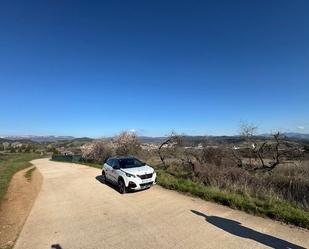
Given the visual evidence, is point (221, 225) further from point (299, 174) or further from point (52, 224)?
point (299, 174)

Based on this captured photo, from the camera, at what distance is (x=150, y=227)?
728 centimetres

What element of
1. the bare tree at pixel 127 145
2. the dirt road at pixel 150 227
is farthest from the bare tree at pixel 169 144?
the dirt road at pixel 150 227

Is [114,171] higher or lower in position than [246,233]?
higher

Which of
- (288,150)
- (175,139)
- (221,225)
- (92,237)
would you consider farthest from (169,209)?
(175,139)

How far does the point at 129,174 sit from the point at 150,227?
555 cm

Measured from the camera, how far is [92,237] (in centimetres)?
686

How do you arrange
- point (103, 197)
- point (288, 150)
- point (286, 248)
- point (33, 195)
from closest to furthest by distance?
point (286, 248), point (103, 197), point (33, 195), point (288, 150)

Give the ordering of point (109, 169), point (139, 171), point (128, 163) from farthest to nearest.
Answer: point (109, 169) → point (128, 163) → point (139, 171)

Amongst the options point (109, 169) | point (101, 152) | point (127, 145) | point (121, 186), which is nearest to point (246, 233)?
point (121, 186)

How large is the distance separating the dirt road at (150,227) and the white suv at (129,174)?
1501mm

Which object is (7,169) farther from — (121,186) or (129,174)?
(129,174)

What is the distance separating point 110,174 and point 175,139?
1215 cm

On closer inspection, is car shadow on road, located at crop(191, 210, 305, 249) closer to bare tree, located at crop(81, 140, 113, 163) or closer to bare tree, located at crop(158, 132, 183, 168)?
bare tree, located at crop(158, 132, 183, 168)

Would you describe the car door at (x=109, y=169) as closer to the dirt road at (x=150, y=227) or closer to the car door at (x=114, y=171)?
the car door at (x=114, y=171)
